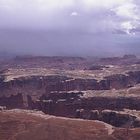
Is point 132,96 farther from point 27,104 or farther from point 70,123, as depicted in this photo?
point 27,104

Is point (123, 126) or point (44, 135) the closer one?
point (44, 135)

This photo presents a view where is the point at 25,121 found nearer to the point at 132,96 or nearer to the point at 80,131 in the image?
the point at 80,131

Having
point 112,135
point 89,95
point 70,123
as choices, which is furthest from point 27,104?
point 112,135

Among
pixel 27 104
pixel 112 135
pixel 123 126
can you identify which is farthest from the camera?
pixel 27 104

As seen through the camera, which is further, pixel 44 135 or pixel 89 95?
pixel 89 95

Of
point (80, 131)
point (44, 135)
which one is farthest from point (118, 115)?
point (44, 135)

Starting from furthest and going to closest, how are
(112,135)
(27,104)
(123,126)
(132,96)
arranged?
(27,104)
(132,96)
(123,126)
(112,135)
